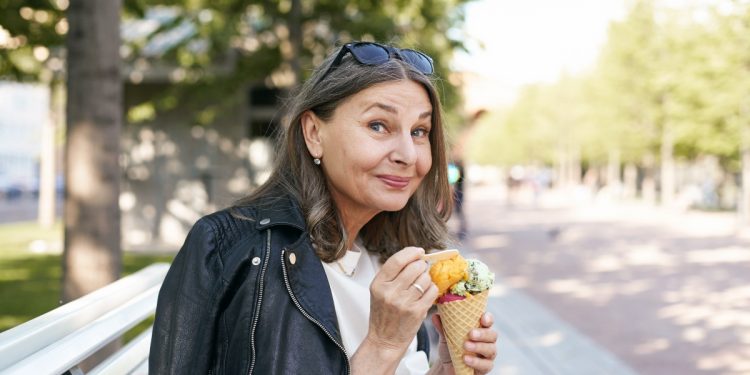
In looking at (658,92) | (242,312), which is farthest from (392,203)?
(658,92)

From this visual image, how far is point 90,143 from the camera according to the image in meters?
4.64

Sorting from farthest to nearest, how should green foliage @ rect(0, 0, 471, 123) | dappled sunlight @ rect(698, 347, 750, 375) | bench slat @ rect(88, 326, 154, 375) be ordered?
green foliage @ rect(0, 0, 471, 123)
dappled sunlight @ rect(698, 347, 750, 375)
bench slat @ rect(88, 326, 154, 375)

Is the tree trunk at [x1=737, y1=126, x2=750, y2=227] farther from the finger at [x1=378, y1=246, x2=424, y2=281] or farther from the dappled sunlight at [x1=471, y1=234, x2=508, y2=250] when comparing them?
the finger at [x1=378, y1=246, x2=424, y2=281]

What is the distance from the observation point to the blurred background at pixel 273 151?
15.4ft

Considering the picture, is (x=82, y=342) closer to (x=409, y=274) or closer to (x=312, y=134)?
(x=312, y=134)

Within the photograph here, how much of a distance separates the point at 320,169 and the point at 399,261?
48 centimetres

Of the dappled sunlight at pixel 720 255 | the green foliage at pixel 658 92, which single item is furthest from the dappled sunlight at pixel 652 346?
the green foliage at pixel 658 92

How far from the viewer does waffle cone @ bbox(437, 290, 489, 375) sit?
1.94 metres

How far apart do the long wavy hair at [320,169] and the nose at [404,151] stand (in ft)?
0.53

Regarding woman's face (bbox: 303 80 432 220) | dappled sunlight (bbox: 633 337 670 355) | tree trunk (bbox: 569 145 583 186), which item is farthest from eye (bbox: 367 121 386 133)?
tree trunk (bbox: 569 145 583 186)

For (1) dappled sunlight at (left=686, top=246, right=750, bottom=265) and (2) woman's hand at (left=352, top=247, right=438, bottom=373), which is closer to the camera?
(2) woman's hand at (left=352, top=247, right=438, bottom=373)

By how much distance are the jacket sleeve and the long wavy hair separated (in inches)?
11.3

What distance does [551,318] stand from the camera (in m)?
8.43

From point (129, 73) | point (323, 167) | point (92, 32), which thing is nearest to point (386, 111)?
point (323, 167)
